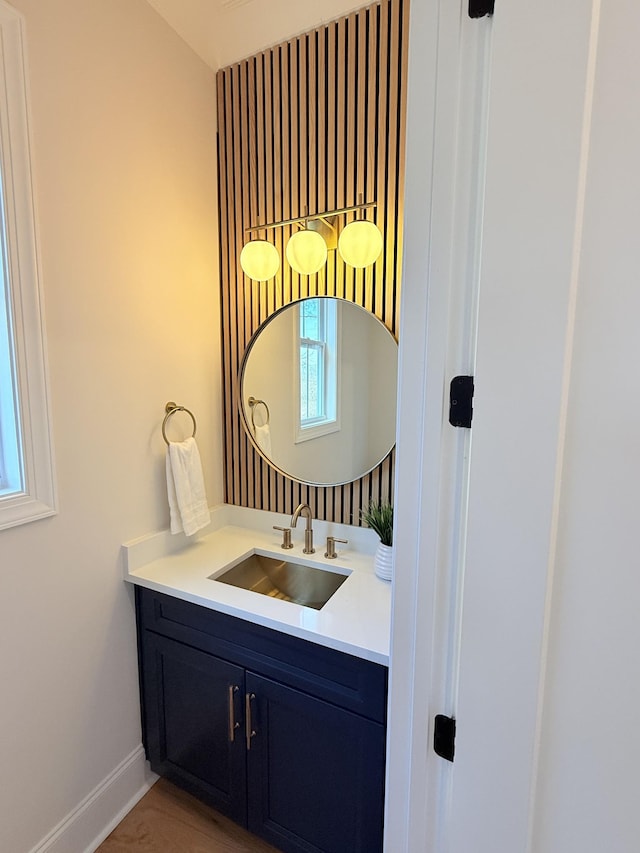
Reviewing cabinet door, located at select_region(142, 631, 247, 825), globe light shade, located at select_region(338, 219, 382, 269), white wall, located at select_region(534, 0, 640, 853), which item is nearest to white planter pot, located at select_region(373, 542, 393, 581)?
cabinet door, located at select_region(142, 631, 247, 825)

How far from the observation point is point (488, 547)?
70cm

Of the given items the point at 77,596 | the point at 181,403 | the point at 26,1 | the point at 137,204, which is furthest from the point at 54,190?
the point at 77,596

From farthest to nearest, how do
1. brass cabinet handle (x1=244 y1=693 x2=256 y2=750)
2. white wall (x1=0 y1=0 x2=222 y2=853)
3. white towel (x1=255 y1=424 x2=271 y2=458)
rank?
white towel (x1=255 y1=424 x2=271 y2=458) → brass cabinet handle (x1=244 y1=693 x2=256 y2=750) → white wall (x1=0 y1=0 x2=222 y2=853)

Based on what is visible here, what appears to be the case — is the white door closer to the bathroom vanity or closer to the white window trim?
the bathroom vanity

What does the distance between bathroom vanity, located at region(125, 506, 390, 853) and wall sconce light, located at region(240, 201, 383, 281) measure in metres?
1.12

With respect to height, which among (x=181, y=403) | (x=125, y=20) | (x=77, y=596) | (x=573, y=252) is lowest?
(x=77, y=596)

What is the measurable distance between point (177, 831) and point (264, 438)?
144cm

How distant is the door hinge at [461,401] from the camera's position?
2.37 ft

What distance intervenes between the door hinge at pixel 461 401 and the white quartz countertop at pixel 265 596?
0.68 meters

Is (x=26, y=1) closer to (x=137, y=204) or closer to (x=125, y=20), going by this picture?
(x=125, y=20)

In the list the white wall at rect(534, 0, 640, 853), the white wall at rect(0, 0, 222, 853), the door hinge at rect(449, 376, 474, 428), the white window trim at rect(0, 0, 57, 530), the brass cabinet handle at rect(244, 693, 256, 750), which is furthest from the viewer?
the brass cabinet handle at rect(244, 693, 256, 750)

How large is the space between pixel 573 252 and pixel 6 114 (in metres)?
1.38

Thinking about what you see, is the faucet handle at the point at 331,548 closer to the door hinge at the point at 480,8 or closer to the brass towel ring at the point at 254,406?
the brass towel ring at the point at 254,406

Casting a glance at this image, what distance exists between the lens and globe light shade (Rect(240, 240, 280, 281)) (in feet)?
5.47
